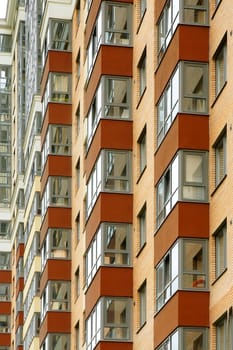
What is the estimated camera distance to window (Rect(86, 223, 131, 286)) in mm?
51969

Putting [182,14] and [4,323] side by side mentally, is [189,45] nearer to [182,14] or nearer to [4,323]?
[182,14]

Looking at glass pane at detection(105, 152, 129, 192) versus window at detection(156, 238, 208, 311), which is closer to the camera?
window at detection(156, 238, 208, 311)

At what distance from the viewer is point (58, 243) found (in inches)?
2702

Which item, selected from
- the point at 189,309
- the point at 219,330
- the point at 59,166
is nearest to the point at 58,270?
the point at 59,166

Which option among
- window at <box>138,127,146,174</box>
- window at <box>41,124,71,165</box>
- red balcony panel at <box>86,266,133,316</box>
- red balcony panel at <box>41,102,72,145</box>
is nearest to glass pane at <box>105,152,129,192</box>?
window at <box>138,127,146,174</box>

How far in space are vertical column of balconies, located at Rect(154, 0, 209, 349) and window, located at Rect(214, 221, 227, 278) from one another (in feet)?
1.60

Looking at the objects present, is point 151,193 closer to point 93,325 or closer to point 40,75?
point 93,325

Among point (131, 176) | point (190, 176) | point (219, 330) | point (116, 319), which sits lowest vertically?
point (219, 330)

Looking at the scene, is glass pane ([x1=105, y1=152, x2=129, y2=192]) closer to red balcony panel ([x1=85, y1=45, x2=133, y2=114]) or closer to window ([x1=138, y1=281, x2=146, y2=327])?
red balcony panel ([x1=85, y1=45, x2=133, y2=114])

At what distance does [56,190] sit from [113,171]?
53.8 feet

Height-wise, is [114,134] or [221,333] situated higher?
[114,134]

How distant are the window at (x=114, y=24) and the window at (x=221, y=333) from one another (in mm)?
16284

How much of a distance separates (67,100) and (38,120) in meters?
10.3

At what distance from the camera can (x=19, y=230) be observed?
94.1 m
